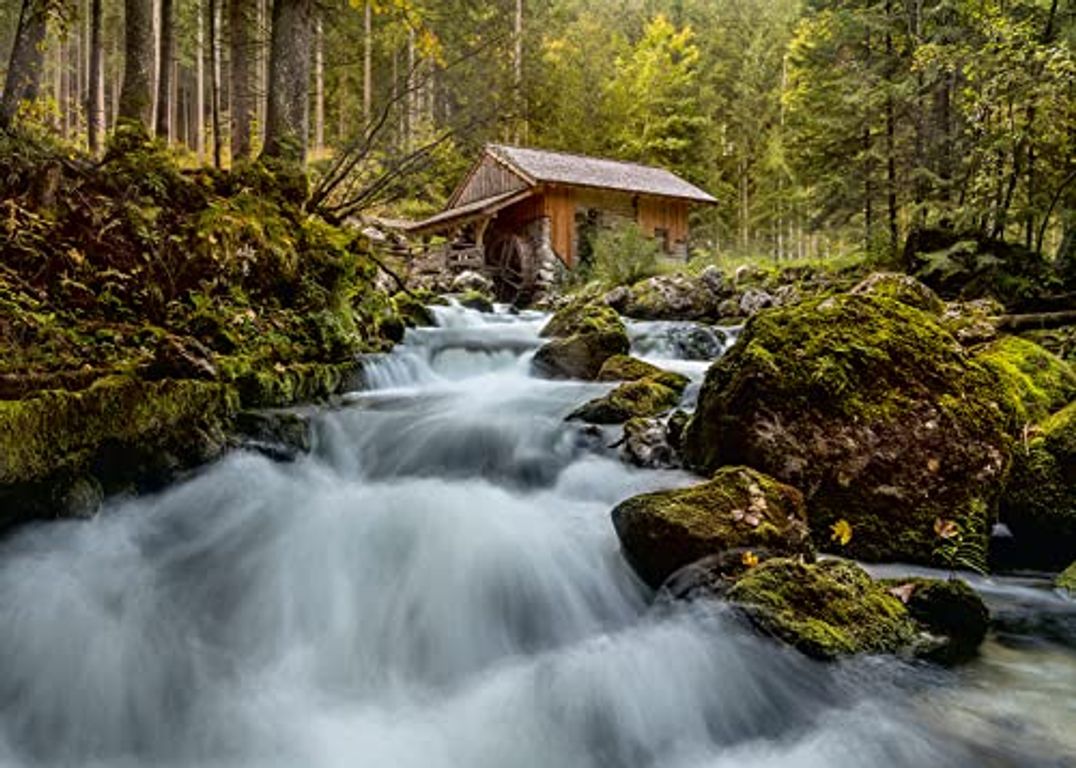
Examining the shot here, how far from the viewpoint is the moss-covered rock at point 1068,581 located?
388 centimetres

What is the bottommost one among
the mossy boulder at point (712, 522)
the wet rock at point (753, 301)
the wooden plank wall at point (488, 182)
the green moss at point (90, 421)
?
the mossy boulder at point (712, 522)

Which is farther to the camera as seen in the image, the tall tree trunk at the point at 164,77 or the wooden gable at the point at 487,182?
the wooden gable at the point at 487,182

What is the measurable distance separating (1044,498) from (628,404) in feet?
11.1

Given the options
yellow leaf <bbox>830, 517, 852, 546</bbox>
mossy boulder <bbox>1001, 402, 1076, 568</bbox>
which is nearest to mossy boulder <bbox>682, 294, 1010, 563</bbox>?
yellow leaf <bbox>830, 517, 852, 546</bbox>

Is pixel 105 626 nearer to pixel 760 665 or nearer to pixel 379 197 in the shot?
pixel 760 665

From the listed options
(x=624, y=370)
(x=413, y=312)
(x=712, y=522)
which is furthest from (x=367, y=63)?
(x=712, y=522)

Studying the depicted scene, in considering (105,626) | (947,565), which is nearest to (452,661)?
(105,626)

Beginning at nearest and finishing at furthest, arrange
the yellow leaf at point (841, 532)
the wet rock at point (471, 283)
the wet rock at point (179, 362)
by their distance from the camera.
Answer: the yellow leaf at point (841, 532), the wet rock at point (179, 362), the wet rock at point (471, 283)

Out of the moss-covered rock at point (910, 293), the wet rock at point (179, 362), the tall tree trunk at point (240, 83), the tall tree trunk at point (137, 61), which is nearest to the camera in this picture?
the wet rock at point (179, 362)

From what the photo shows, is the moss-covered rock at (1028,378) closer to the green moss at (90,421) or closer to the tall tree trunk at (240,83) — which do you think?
the green moss at (90,421)

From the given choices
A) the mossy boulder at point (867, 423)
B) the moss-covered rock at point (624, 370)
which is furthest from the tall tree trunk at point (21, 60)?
the moss-covered rock at point (624, 370)

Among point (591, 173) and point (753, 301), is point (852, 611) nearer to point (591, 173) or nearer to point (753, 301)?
point (753, 301)

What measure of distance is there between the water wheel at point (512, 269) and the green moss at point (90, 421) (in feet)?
59.2

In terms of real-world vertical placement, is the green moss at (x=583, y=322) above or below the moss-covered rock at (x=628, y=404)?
above
